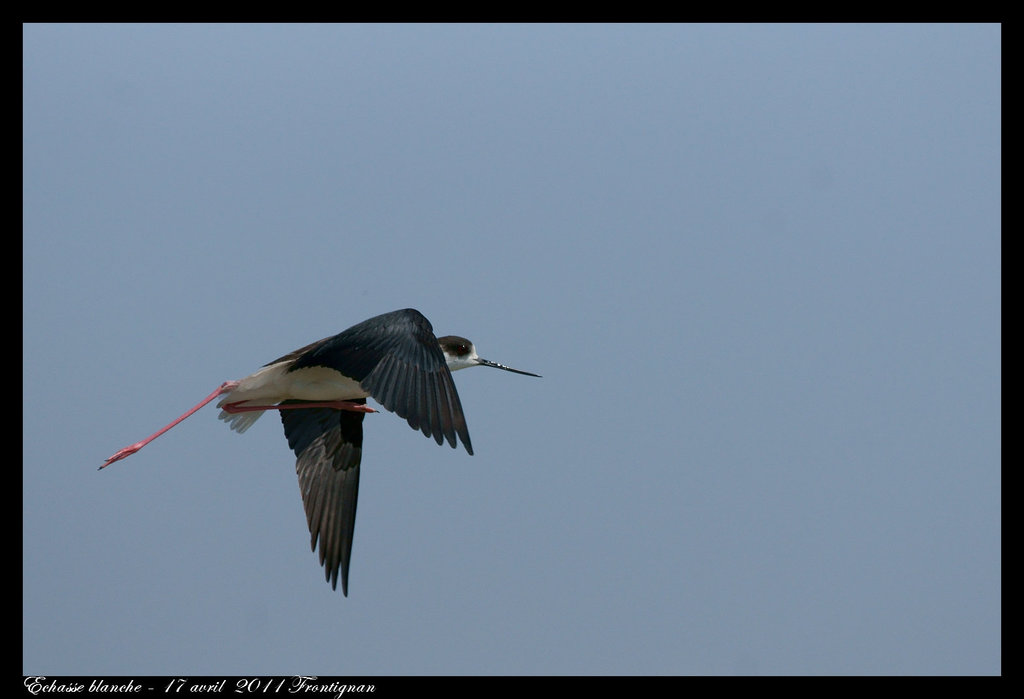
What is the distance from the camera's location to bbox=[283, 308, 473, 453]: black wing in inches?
238

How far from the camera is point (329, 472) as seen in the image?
848 cm

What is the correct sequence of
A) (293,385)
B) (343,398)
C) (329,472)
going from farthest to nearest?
(329,472), (343,398), (293,385)

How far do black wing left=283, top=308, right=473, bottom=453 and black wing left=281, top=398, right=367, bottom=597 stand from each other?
1.40 m

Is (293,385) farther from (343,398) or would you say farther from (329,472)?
(329,472)

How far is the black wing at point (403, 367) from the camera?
19.8 feet

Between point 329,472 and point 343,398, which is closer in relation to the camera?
point 343,398

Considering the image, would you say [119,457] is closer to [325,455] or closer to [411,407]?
[325,455]

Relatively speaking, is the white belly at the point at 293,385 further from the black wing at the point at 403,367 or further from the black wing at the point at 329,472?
the black wing at the point at 329,472

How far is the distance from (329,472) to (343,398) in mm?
760

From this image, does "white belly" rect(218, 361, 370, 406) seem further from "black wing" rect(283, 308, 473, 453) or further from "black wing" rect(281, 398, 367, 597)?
"black wing" rect(281, 398, 367, 597)

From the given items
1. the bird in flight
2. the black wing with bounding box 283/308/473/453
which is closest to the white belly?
the bird in flight

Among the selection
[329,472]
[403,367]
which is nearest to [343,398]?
[329,472]

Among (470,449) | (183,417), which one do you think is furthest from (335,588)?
(470,449)

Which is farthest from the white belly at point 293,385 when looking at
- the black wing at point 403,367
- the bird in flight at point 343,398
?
the black wing at point 403,367
